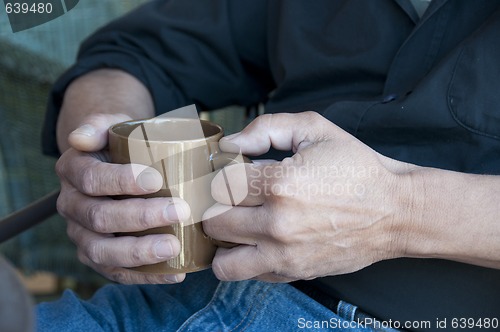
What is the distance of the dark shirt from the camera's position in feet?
2.64

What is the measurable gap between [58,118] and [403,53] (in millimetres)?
574

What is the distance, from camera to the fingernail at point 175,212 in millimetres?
683

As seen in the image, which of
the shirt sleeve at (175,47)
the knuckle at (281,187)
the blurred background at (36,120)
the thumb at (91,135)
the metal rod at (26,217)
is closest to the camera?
the knuckle at (281,187)

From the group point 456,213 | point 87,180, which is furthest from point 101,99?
point 456,213

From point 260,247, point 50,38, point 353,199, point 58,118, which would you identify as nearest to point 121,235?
point 260,247

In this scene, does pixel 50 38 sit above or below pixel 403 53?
below

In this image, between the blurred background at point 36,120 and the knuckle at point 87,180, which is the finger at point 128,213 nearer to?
the knuckle at point 87,180

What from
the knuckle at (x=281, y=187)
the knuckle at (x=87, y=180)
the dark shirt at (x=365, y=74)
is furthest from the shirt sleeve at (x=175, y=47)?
the knuckle at (x=281, y=187)

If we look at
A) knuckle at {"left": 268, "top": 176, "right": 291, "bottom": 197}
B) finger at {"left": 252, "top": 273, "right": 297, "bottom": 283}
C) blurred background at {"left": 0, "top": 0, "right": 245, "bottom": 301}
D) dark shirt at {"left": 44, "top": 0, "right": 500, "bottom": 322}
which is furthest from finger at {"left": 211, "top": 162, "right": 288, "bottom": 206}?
blurred background at {"left": 0, "top": 0, "right": 245, "bottom": 301}

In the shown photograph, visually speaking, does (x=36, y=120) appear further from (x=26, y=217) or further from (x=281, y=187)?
(x=281, y=187)

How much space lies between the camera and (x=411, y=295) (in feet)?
2.67

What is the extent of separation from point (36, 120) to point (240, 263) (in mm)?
1044

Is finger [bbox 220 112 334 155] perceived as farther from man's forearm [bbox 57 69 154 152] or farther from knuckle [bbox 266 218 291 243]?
man's forearm [bbox 57 69 154 152]

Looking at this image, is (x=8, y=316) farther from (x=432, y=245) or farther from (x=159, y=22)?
(x=159, y=22)
